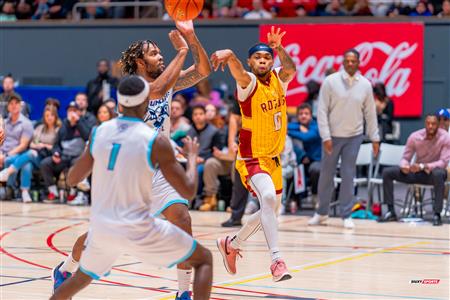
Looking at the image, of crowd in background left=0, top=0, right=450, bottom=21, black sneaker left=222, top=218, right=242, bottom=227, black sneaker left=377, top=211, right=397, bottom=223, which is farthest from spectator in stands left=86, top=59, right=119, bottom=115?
black sneaker left=377, top=211, right=397, bottom=223

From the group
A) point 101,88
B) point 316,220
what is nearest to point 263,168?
point 316,220

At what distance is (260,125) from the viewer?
33.9 ft

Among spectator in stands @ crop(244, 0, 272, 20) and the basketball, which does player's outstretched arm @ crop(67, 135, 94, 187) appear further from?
spectator in stands @ crop(244, 0, 272, 20)

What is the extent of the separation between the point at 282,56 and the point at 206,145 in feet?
23.0

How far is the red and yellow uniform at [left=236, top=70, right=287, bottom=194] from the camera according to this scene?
10.2 meters

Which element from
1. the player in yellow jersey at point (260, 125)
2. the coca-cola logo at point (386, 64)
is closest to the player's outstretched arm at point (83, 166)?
the player in yellow jersey at point (260, 125)

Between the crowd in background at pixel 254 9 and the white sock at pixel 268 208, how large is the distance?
11.8 meters

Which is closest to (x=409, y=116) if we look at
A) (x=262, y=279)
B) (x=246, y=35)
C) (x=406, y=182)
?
(x=246, y=35)

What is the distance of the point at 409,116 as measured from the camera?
20844 mm

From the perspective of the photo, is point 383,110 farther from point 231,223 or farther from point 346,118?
point 231,223

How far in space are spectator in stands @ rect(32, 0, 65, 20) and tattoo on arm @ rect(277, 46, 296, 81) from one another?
48.5 feet

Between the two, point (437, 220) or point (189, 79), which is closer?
point (189, 79)

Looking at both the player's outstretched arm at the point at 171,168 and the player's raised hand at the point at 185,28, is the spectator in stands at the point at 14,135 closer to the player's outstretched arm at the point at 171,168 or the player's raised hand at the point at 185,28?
the player's raised hand at the point at 185,28

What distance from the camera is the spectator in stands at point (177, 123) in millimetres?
17517
